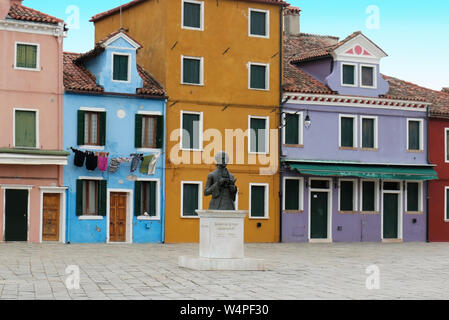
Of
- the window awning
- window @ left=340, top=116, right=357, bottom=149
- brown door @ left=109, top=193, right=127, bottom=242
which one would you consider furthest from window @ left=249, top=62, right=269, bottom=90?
brown door @ left=109, top=193, right=127, bottom=242

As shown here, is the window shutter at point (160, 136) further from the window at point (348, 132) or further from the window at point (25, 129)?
the window at point (348, 132)

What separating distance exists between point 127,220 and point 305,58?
12.1m

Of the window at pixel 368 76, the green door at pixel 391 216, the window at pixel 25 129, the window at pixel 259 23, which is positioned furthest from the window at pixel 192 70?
the green door at pixel 391 216

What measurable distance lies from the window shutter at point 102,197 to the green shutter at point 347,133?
11295mm

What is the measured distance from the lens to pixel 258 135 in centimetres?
3678

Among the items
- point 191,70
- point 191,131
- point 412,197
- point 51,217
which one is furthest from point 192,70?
point 412,197

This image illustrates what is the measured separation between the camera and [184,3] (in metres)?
35.6

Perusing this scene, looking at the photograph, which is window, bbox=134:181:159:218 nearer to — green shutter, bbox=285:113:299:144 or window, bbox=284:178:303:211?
window, bbox=284:178:303:211

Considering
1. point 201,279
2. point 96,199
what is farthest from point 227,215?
point 96,199

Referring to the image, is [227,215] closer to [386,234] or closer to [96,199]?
[96,199]

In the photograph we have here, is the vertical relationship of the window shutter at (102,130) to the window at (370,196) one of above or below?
above

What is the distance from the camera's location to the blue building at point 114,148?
33.1 m

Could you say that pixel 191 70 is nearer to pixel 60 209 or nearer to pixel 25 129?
pixel 25 129

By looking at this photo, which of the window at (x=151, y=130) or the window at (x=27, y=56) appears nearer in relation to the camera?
the window at (x=27, y=56)
